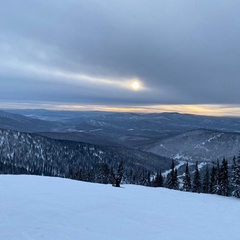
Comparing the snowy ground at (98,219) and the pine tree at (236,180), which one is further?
the pine tree at (236,180)

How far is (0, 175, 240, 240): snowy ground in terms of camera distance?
11.7m

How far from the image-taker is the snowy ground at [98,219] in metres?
11.7

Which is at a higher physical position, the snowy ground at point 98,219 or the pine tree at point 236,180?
the snowy ground at point 98,219

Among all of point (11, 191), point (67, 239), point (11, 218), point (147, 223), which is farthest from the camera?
point (11, 191)

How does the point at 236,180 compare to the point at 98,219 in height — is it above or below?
below

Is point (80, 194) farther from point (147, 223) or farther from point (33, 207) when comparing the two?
point (147, 223)

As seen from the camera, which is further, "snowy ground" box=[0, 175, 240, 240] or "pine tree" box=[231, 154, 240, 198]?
"pine tree" box=[231, 154, 240, 198]

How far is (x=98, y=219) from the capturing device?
563 inches

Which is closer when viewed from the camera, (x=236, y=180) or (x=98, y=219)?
(x=98, y=219)

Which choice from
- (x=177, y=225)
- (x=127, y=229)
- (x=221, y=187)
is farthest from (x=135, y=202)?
(x=221, y=187)

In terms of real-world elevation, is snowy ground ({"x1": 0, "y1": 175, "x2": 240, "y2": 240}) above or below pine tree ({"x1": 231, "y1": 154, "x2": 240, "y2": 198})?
above

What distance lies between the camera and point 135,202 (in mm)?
20500

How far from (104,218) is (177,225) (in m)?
3.94

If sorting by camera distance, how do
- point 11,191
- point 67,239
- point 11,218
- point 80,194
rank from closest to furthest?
point 67,239 → point 11,218 → point 11,191 → point 80,194
